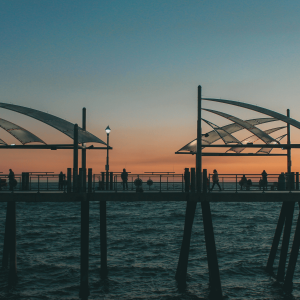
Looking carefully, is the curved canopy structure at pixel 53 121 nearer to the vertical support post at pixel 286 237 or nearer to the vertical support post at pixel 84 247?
the vertical support post at pixel 84 247

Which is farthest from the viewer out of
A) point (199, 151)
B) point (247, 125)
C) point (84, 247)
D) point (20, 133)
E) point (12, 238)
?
point (20, 133)

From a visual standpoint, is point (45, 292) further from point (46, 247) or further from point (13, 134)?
point (46, 247)

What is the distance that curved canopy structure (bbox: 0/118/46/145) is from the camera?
23.6 meters

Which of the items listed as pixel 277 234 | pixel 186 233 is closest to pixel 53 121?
pixel 186 233

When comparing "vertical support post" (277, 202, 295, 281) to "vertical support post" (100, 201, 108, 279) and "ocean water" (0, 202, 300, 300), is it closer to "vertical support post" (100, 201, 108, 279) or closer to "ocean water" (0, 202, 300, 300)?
"ocean water" (0, 202, 300, 300)

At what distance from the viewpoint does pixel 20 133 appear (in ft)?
78.2

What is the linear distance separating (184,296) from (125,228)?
26.5m

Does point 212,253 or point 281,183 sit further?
point 281,183

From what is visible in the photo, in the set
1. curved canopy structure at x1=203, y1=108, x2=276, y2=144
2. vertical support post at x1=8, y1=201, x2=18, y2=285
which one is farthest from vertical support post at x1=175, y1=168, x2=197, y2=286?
vertical support post at x1=8, y1=201, x2=18, y2=285

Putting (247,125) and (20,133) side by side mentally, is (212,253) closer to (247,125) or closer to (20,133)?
(247,125)

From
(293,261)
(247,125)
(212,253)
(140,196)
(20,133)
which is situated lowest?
(293,261)

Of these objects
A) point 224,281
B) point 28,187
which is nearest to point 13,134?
point 28,187

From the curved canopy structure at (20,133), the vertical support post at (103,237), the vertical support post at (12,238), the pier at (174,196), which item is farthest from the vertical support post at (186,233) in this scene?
the curved canopy structure at (20,133)

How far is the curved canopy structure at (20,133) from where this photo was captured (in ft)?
77.6
